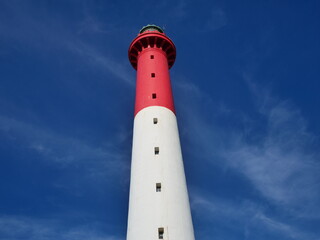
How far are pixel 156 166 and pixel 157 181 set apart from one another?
44.3 inches

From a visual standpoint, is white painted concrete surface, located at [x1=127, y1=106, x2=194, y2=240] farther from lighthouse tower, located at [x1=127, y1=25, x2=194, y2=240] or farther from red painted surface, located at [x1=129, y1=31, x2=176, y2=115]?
red painted surface, located at [x1=129, y1=31, x2=176, y2=115]

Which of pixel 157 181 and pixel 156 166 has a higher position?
pixel 156 166

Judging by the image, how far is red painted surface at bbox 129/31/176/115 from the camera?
26641mm

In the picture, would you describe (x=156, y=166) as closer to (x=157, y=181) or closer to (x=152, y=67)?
(x=157, y=181)

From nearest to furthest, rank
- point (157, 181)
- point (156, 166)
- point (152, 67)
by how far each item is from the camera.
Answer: point (157, 181), point (156, 166), point (152, 67)

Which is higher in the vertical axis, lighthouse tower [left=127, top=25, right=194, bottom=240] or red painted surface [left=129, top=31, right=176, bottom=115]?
red painted surface [left=129, top=31, right=176, bottom=115]

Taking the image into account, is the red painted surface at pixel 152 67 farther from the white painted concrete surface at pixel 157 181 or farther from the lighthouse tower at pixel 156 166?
the white painted concrete surface at pixel 157 181

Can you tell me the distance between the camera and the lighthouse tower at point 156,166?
1966 centimetres

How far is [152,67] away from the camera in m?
29.5

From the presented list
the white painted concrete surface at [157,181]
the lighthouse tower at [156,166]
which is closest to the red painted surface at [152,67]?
the lighthouse tower at [156,166]

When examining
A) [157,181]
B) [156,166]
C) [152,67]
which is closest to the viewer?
[157,181]

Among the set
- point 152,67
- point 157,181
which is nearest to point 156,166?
point 157,181

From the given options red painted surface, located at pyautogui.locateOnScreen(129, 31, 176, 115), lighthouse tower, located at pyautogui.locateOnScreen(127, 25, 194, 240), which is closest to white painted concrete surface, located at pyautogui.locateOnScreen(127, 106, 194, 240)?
lighthouse tower, located at pyautogui.locateOnScreen(127, 25, 194, 240)

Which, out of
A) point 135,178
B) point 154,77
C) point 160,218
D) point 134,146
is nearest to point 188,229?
point 160,218
